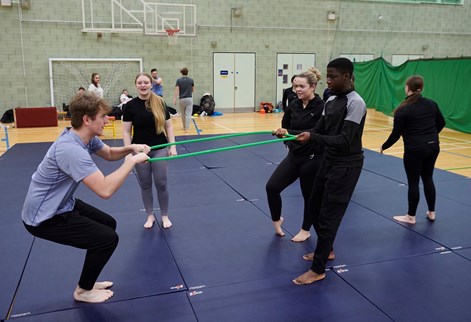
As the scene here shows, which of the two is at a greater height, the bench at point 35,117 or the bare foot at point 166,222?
the bench at point 35,117

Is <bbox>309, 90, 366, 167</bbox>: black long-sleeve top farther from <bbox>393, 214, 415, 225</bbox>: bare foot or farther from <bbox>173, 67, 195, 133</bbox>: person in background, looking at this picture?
<bbox>173, 67, 195, 133</bbox>: person in background

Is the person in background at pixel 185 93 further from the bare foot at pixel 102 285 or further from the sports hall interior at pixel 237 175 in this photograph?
the bare foot at pixel 102 285

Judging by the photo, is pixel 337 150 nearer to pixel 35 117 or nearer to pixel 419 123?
pixel 419 123

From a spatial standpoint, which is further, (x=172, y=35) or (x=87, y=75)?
(x=87, y=75)

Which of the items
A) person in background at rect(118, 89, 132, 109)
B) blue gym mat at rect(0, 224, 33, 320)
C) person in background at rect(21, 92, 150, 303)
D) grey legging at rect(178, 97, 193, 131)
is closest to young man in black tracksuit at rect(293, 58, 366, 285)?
person in background at rect(21, 92, 150, 303)

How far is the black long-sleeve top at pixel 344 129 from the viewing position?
300 cm

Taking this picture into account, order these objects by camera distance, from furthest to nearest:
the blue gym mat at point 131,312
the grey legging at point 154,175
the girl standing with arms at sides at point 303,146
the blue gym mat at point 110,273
Answer: the grey legging at point 154,175 < the girl standing with arms at sides at point 303,146 < the blue gym mat at point 110,273 < the blue gym mat at point 131,312

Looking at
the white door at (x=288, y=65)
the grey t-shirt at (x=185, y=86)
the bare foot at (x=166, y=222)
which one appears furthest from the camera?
the white door at (x=288, y=65)

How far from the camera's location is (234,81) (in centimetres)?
1627

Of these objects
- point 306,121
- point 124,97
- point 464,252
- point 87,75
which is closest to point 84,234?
point 306,121

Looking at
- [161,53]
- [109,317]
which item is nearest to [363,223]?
[109,317]

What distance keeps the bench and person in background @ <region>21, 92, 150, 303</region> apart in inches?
428

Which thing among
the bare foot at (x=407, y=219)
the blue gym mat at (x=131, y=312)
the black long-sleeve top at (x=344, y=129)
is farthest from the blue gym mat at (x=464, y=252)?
the blue gym mat at (x=131, y=312)

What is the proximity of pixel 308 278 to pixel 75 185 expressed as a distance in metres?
1.90
